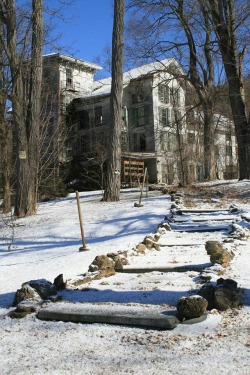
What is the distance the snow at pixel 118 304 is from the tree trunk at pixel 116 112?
4.79m

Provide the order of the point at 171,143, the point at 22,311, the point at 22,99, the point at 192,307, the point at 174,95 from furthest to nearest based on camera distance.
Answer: the point at 171,143 → the point at 174,95 → the point at 22,99 → the point at 22,311 → the point at 192,307

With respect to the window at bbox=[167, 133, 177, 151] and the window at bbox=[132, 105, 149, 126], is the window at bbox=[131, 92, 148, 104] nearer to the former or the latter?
the window at bbox=[132, 105, 149, 126]

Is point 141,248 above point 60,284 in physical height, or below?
above

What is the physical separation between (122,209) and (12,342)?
8.68 meters

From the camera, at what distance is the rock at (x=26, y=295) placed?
5.20m

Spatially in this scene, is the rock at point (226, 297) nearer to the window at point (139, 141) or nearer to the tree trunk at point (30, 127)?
the tree trunk at point (30, 127)

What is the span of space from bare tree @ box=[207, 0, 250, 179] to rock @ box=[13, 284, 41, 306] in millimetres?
13972

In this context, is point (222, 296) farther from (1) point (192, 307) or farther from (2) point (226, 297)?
(1) point (192, 307)

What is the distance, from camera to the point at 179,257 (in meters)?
7.29

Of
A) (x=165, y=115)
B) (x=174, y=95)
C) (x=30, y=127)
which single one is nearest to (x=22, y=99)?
(x=30, y=127)

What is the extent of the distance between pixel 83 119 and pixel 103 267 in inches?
1261

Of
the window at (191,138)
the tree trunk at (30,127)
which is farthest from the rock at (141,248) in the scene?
the window at (191,138)

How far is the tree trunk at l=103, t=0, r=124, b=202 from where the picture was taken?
15.3 m

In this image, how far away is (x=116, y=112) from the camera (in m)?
15.7
